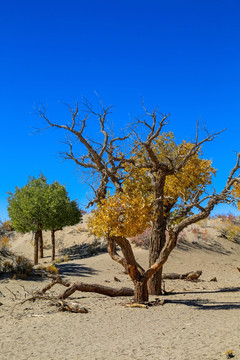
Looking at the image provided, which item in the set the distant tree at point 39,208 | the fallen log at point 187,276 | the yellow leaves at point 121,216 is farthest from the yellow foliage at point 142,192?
the distant tree at point 39,208

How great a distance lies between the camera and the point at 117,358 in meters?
6.73

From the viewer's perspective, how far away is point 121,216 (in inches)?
468

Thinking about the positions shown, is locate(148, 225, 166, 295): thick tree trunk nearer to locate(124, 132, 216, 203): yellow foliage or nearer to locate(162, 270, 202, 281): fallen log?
locate(124, 132, 216, 203): yellow foliage

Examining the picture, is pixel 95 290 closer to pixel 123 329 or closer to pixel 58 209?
pixel 123 329

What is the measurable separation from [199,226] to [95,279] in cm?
2133

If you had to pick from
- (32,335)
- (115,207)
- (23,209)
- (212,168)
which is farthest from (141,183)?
(23,209)

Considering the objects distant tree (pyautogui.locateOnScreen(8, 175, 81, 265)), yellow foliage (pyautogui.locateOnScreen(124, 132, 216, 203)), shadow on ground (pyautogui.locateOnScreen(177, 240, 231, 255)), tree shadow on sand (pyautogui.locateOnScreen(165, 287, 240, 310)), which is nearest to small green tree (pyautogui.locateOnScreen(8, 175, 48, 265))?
distant tree (pyautogui.locateOnScreen(8, 175, 81, 265))

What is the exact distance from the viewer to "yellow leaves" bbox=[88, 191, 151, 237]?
11570 mm

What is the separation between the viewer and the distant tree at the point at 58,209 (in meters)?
30.6

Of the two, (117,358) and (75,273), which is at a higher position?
(75,273)

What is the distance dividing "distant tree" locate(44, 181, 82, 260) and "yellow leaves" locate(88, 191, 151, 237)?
19.0 meters

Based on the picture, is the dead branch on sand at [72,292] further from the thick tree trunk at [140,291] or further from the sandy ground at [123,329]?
the thick tree trunk at [140,291]

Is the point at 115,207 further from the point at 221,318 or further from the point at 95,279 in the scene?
the point at 95,279

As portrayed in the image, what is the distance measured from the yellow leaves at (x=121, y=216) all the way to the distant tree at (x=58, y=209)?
1904 cm
